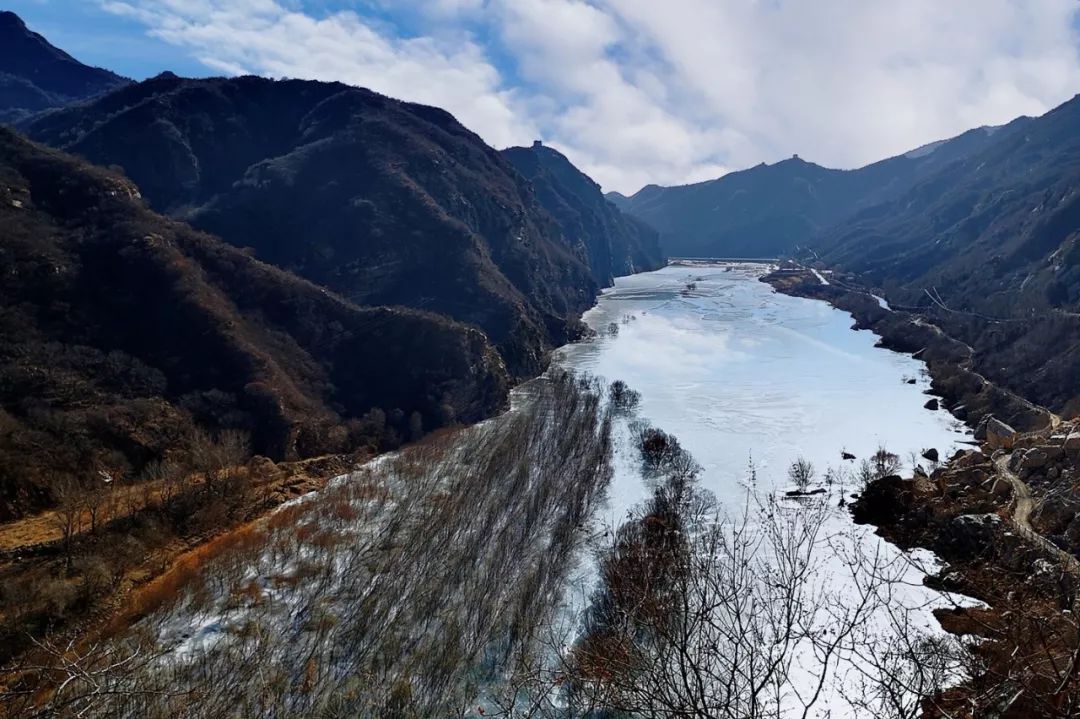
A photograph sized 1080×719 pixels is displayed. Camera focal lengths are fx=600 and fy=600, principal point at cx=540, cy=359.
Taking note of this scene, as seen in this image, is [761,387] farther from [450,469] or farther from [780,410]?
[450,469]

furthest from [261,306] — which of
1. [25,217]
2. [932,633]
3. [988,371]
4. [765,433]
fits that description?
[988,371]

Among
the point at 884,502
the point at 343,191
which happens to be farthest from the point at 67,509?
the point at 343,191

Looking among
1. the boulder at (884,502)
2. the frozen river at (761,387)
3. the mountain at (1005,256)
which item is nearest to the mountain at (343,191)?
the frozen river at (761,387)

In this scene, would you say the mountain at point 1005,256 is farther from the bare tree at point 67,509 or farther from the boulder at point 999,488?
the bare tree at point 67,509

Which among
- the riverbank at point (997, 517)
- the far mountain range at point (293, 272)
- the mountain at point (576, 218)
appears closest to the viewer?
the riverbank at point (997, 517)

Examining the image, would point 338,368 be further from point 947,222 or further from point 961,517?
point 947,222

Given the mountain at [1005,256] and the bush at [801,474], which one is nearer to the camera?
the bush at [801,474]

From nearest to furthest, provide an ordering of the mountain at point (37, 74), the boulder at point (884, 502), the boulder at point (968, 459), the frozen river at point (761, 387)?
the boulder at point (884, 502)
the boulder at point (968, 459)
the frozen river at point (761, 387)
the mountain at point (37, 74)
